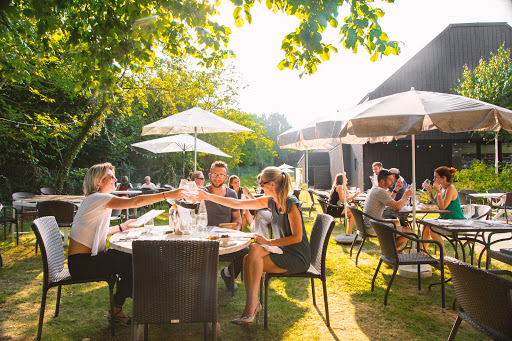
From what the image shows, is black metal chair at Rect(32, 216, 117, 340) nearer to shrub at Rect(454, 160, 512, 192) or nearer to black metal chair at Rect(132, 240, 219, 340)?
black metal chair at Rect(132, 240, 219, 340)

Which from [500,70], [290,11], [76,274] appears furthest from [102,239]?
[500,70]

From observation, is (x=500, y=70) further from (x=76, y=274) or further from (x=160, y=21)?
(x=76, y=274)

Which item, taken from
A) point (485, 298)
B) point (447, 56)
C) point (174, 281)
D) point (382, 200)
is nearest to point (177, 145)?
point (382, 200)

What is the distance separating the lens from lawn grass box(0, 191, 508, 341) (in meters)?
3.13

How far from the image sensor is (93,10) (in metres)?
4.75

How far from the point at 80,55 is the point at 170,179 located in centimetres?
1634

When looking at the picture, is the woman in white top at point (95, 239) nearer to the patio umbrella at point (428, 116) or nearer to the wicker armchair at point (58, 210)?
the patio umbrella at point (428, 116)

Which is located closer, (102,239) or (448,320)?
(102,239)

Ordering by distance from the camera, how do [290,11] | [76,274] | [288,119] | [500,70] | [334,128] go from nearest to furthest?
[76,274] < [290,11] < [334,128] < [500,70] < [288,119]

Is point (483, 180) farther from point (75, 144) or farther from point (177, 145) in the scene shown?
point (75, 144)

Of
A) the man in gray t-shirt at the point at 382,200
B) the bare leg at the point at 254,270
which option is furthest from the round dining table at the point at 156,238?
the man in gray t-shirt at the point at 382,200

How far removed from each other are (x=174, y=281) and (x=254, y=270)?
104 centimetres

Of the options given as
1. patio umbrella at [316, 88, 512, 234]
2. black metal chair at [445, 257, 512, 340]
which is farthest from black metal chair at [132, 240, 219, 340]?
patio umbrella at [316, 88, 512, 234]

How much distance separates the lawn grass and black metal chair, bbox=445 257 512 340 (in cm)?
108
